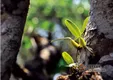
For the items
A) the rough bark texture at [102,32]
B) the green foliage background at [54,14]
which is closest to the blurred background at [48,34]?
the green foliage background at [54,14]

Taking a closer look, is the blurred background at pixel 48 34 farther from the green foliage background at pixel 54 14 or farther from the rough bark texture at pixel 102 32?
the rough bark texture at pixel 102 32

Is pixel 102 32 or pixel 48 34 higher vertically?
pixel 102 32

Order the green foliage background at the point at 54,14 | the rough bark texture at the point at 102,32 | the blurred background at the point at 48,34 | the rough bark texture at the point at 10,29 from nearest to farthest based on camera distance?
the rough bark texture at the point at 10,29
the rough bark texture at the point at 102,32
the blurred background at the point at 48,34
the green foliage background at the point at 54,14

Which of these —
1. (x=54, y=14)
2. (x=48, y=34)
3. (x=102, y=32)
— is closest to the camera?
(x=102, y=32)

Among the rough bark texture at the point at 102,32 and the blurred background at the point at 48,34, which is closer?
the rough bark texture at the point at 102,32

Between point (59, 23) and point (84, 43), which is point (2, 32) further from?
point (59, 23)

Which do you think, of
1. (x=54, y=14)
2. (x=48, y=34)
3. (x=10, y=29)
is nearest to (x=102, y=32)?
(x=10, y=29)

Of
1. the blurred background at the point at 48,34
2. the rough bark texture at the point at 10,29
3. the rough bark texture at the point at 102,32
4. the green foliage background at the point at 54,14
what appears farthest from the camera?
the green foliage background at the point at 54,14

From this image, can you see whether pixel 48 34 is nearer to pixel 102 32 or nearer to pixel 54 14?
pixel 54 14
